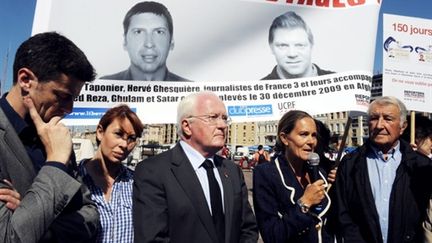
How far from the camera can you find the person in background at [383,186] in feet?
10.0

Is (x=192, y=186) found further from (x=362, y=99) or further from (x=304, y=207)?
(x=362, y=99)

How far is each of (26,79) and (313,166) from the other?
210 centimetres

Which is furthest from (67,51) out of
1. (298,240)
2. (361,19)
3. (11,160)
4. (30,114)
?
(361,19)

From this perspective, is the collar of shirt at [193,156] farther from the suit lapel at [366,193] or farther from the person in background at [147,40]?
the suit lapel at [366,193]

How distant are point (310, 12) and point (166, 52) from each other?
4.66 feet

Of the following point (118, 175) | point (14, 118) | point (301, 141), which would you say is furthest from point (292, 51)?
point (14, 118)

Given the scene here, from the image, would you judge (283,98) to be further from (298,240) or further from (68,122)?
(68,122)

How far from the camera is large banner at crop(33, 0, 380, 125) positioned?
A: 3477 mm

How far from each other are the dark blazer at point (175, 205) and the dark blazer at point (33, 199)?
708 millimetres

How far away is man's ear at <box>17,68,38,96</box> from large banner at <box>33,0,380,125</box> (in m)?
1.77

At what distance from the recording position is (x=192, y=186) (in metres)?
2.53

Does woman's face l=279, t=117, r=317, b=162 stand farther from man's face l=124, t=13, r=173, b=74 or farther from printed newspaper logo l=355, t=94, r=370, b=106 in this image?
man's face l=124, t=13, r=173, b=74

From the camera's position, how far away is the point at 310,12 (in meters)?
A: 3.98

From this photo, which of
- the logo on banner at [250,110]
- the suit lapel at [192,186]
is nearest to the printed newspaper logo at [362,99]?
the logo on banner at [250,110]
